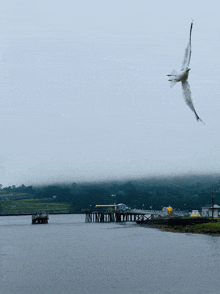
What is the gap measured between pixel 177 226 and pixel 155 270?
57220 mm

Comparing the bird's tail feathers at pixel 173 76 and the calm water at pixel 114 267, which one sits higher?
the bird's tail feathers at pixel 173 76

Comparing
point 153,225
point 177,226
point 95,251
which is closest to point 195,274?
point 95,251

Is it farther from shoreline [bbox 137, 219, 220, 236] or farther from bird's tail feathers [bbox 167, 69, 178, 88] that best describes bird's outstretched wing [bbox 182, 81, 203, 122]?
shoreline [bbox 137, 219, 220, 236]

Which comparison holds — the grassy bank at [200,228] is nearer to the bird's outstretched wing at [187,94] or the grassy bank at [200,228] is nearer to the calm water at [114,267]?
the calm water at [114,267]

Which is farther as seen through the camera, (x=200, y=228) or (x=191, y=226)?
(x=191, y=226)

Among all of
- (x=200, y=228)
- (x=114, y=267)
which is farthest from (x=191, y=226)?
(x=114, y=267)

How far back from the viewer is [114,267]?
157 feet

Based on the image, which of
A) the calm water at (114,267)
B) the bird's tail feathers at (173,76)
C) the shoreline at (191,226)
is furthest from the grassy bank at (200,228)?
the bird's tail feathers at (173,76)

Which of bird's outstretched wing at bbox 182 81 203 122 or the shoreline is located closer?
bird's outstretched wing at bbox 182 81 203 122

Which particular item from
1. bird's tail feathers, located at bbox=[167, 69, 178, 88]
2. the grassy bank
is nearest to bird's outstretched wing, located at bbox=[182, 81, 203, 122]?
bird's tail feathers, located at bbox=[167, 69, 178, 88]

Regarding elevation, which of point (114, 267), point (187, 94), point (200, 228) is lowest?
point (114, 267)

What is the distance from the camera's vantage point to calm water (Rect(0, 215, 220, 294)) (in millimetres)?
36938

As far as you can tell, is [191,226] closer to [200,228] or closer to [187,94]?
[200,228]

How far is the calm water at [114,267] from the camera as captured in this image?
121 ft
